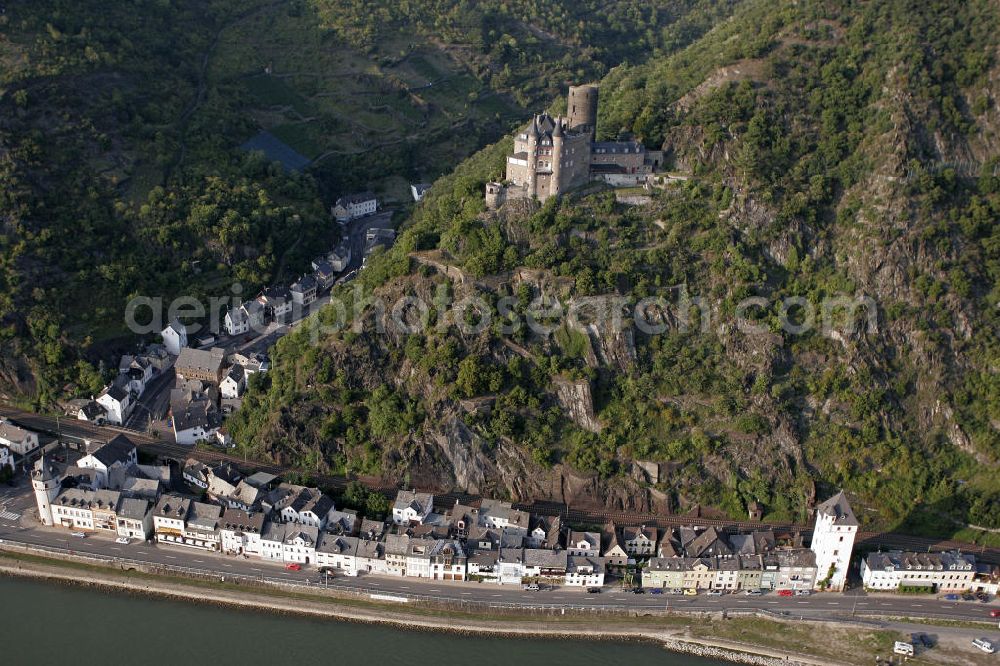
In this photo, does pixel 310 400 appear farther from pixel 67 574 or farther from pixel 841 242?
pixel 841 242

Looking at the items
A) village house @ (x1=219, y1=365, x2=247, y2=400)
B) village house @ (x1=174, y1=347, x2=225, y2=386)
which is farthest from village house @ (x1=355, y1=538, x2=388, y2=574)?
village house @ (x1=174, y1=347, x2=225, y2=386)

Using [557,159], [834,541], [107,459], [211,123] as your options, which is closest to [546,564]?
[834,541]

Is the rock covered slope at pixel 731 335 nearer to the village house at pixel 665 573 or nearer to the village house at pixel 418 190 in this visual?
the village house at pixel 665 573

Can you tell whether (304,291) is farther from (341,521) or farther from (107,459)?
(341,521)

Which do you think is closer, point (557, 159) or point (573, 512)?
point (573, 512)

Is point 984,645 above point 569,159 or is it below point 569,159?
below

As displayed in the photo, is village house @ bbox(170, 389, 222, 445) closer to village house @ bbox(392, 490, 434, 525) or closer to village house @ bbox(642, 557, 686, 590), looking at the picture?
village house @ bbox(392, 490, 434, 525)

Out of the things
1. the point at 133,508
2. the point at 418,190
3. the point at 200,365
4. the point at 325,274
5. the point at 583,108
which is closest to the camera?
the point at 133,508

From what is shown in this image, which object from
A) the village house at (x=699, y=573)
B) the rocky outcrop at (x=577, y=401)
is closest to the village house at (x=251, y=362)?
the rocky outcrop at (x=577, y=401)
